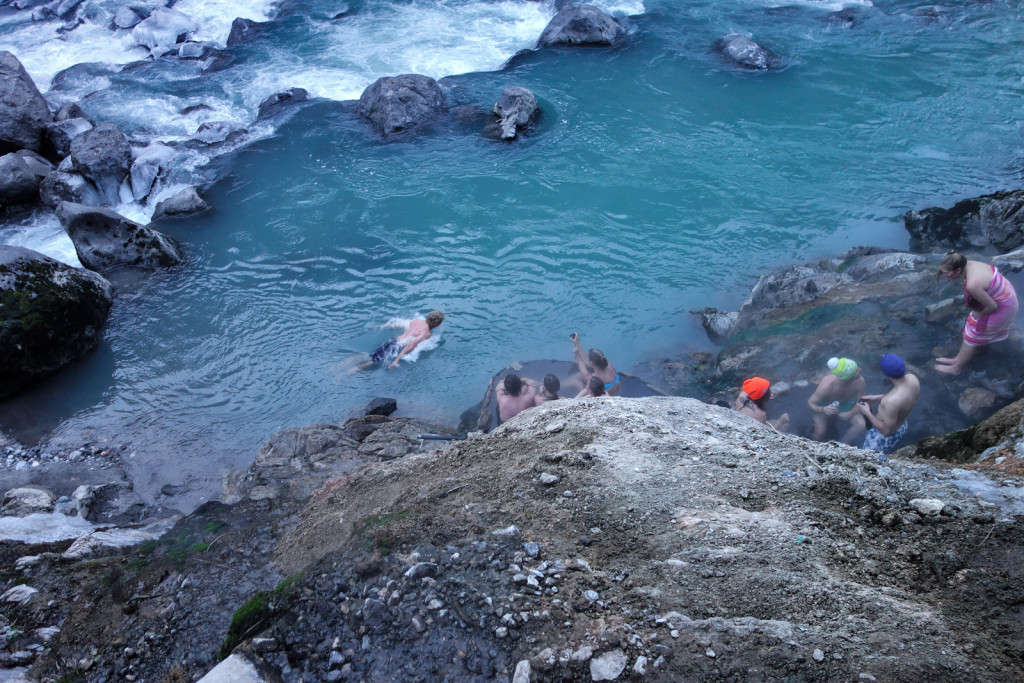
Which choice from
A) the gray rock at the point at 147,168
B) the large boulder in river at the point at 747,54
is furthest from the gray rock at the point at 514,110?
the gray rock at the point at 147,168

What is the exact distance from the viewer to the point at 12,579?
4410 millimetres

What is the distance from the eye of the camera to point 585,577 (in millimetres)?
3621

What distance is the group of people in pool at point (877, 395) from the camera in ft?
20.2

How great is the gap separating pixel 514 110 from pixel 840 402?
986 centimetres

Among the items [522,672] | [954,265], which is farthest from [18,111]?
[954,265]

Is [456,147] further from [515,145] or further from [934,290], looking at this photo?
[934,290]

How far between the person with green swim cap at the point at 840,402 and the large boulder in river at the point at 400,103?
10985 millimetres

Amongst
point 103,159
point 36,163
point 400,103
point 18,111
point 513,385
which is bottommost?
point 513,385

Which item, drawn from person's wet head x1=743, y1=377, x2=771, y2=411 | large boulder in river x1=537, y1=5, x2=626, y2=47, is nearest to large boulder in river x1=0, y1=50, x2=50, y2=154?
large boulder in river x1=537, y1=5, x2=626, y2=47

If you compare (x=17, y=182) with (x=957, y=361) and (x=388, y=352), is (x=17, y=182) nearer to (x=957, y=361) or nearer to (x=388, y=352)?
(x=388, y=352)

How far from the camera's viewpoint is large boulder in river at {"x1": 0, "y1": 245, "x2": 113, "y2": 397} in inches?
334

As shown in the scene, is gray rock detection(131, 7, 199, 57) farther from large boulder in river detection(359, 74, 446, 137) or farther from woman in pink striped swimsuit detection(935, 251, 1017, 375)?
woman in pink striped swimsuit detection(935, 251, 1017, 375)

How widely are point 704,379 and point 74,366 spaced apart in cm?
957

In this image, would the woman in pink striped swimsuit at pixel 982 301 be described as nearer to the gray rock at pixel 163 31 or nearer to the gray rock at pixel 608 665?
the gray rock at pixel 608 665
